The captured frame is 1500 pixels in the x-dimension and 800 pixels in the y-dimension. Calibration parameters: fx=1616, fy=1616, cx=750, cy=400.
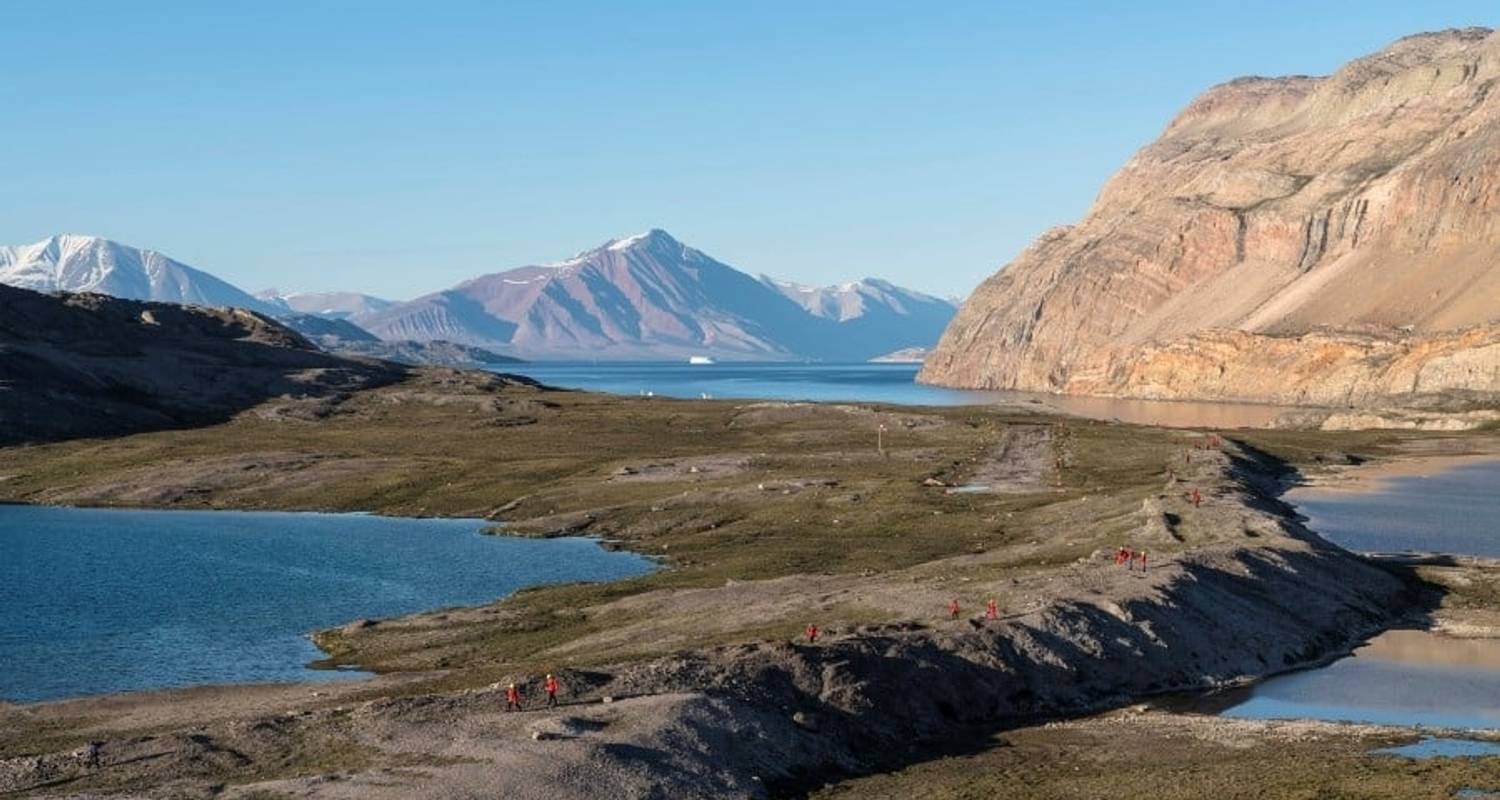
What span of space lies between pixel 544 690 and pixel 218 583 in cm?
4615

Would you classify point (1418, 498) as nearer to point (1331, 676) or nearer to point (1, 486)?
point (1331, 676)

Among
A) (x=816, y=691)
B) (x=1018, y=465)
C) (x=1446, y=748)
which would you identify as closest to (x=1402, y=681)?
(x=1446, y=748)

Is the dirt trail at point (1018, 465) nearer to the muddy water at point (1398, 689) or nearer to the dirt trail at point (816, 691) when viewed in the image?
the dirt trail at point (816, 691)

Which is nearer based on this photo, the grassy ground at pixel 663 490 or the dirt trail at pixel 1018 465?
the grassy ground at pixel 663 490

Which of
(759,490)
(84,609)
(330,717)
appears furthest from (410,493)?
(330,717)

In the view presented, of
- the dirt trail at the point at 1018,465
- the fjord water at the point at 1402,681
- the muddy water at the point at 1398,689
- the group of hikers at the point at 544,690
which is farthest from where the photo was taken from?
the dirt trail at the point at 1018,465

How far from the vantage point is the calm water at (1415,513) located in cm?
10712

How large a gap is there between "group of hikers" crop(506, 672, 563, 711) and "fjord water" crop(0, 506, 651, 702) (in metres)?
16.7

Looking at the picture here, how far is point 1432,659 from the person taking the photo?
7069 cm

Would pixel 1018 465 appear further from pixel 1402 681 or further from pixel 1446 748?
pixel 1446 748

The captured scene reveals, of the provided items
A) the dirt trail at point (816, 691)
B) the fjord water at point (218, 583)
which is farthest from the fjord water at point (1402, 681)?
the fjord water at point (218, 583)

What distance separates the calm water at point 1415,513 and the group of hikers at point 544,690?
216ft

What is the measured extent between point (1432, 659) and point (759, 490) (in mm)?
66295

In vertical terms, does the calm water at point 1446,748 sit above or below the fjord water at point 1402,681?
above
